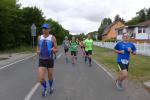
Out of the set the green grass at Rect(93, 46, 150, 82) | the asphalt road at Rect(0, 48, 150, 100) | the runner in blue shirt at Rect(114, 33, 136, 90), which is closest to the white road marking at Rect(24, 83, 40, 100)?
the asphalt road at Rect(0, 48, 150, 100)

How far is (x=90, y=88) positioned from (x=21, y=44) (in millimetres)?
45999

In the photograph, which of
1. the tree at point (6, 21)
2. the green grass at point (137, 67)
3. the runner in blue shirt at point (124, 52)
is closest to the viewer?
the runner in blue shirt at point (124, 52)

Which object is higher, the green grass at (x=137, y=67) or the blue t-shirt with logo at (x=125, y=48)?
the blue t-shirt with logo at (x=125, y=48)

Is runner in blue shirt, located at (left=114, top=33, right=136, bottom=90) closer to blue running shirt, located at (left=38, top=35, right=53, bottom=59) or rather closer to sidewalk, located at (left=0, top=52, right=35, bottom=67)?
blue running shirt, located at (left=38, top=35, right=53, bottom=59)

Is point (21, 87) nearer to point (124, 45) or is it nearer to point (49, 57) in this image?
point (49, 57)

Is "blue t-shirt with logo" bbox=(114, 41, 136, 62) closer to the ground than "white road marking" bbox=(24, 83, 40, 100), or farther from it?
farther from it

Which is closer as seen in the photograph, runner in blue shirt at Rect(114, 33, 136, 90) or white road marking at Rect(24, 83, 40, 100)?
white road marking at Rect(24, 83, 40, 100)

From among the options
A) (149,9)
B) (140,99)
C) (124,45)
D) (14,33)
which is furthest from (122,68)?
(149,9)

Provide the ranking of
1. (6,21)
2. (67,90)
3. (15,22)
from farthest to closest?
1. (15,22)
2. (6,21)
3. (67,90)

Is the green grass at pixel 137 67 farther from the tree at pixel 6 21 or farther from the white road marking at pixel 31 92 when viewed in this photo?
the tree at pixel 6 21

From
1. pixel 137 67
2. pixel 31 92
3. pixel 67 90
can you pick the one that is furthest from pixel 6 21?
pixel 31 92

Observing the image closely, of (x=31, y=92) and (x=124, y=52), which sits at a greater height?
(x=124, y=52)

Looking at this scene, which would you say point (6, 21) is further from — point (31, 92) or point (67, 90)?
point (31, 92)

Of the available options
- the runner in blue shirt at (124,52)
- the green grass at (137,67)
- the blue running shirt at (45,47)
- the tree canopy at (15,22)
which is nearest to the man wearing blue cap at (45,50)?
the blue running shirt at (45,47)
